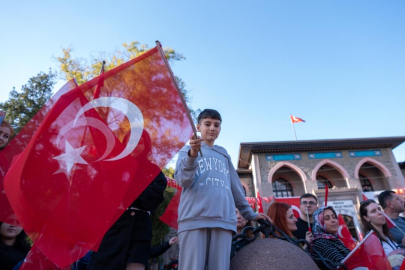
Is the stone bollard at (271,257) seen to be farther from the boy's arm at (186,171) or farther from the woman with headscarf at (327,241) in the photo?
the boy's arm at (186,171)

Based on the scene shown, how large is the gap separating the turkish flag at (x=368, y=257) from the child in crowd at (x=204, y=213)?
3.19 ft

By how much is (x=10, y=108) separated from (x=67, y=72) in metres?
3.31

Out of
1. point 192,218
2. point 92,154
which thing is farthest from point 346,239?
point 92,154

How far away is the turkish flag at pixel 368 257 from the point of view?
2295 millimetres

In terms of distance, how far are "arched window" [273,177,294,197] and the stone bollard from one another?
1831 cm

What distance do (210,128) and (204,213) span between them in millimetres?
792

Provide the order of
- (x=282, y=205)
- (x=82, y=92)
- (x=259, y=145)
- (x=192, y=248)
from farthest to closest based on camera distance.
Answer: (x=259, y=145) → (x=282, y=205) → (x=82, y=92) → (x=192, y=248)

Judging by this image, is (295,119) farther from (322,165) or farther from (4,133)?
(4,133)

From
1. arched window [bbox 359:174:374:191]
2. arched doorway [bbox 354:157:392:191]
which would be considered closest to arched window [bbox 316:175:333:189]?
arched doorway [bbox 354:157:392:191]

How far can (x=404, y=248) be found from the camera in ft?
10.3

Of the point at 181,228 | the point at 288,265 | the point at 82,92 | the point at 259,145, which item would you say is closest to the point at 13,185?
the point at 82,92

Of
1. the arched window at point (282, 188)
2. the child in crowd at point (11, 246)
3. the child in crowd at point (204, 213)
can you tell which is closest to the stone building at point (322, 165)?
the arched window at point (282, 188)

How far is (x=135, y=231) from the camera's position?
6.26 ft

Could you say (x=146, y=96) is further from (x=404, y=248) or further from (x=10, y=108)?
(x=10, y=108)
